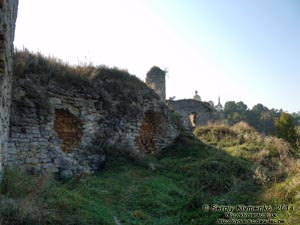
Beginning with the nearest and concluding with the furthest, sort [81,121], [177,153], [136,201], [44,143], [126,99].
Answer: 1. [136,201]
2. [44,143]
3. [81,121]
4. [126,99]
5. [177,153]

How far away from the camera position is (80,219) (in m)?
4.06

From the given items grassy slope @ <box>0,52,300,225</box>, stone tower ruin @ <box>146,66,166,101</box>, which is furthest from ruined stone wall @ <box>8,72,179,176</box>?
stone tower ruin @ <box>146,66,166,101</box>

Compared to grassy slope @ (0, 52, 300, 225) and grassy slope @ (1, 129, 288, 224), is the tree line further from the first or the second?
grassy slope @ (1, 129, 288, 224)

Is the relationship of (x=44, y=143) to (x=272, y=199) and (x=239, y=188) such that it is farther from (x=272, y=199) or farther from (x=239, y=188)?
(x=272, y=199)

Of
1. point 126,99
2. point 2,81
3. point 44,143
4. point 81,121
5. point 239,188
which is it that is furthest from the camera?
point 126,99

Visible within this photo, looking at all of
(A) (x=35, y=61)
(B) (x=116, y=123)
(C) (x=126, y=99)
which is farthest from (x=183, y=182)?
(A) (x=35, y=61)

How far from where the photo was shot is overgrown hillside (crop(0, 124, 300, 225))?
409cm

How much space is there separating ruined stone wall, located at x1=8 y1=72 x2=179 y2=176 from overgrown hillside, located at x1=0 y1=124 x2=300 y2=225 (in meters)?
0.51

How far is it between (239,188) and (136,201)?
7.02ft

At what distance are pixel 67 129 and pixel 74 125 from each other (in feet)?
0.79

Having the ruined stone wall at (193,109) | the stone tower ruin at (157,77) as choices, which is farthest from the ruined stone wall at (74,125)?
the ruined stone wall at (193,109)

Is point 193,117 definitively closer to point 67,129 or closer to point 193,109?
point 193,109

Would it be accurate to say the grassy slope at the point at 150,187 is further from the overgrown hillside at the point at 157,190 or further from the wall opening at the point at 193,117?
the wall opening at the point at 193,117

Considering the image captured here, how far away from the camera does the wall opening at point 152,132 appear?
10.0 metres
